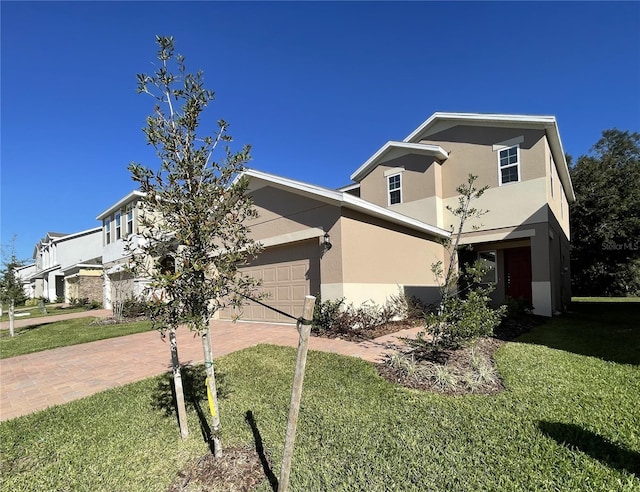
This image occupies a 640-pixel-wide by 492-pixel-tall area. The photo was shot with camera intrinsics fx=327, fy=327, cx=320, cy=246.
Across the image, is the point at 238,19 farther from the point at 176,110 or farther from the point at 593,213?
the point at 593,213

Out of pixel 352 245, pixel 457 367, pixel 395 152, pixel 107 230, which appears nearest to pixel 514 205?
pixel 395 152

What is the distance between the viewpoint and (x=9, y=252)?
13.0 metres

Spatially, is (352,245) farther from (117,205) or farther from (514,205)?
(117,205)

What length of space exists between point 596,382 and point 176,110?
6.64 metres

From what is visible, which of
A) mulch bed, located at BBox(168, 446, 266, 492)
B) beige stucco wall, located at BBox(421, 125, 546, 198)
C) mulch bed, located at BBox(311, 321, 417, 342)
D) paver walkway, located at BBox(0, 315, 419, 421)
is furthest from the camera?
beige stucco wall, located at BBox(421, 125, 546, 198)

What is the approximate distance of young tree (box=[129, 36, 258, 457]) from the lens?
286 centimetres

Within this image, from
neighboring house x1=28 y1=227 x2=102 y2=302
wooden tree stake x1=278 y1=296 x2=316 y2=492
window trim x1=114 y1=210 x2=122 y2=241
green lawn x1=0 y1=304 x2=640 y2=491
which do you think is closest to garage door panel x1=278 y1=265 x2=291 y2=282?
green lawn x1=0 y1=304 x2=640 y2=491

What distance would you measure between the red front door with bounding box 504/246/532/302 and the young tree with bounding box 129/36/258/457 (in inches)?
611

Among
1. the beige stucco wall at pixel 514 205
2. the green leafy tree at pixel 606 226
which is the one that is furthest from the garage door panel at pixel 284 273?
the green leafy tree at pixel 606 226

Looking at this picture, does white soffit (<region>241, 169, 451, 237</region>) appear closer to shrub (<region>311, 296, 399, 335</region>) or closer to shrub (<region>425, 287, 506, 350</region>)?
shrub (<region>311, 296, 399, 335</region>)

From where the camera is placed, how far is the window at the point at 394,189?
15555mm

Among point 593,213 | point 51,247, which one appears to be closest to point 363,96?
point 593,213

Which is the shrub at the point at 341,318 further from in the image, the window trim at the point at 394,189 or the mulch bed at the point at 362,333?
the window trim at the point at 394,189

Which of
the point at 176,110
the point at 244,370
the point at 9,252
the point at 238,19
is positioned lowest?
the point at 244,370
